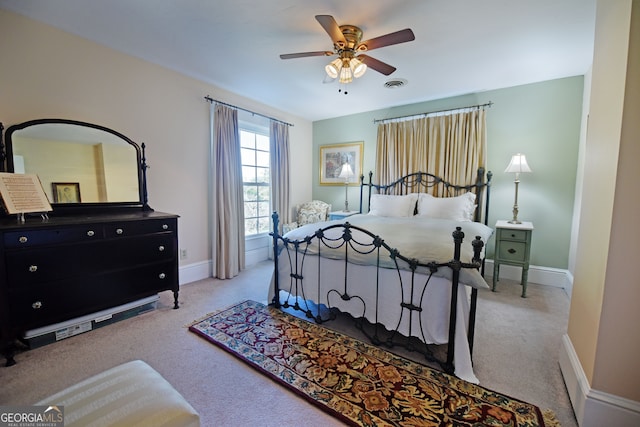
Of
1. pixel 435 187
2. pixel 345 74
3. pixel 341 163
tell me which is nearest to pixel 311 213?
pixel 341 163

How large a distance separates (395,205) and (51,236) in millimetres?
3616

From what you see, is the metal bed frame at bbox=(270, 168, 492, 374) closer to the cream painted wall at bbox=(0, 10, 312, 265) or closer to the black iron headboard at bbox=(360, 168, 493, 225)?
the cream painted wall at bbox=(0, 10, 312, 265)

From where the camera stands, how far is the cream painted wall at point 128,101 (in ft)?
6.93

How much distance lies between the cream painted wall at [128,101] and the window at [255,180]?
476 mm

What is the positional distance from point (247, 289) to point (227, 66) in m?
2.60

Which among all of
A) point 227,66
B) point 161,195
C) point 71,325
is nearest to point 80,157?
point 161,195

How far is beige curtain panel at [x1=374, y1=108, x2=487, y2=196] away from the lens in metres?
3.59

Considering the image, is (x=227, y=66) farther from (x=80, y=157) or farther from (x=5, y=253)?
(x=5, y=253)

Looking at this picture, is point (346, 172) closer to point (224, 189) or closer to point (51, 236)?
point (224, 189)

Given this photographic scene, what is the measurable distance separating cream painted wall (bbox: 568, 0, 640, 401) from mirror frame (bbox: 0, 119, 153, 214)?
3660 mm

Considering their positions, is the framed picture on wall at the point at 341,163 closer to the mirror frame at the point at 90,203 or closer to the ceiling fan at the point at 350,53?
the ceiling fan at the point at 350,53

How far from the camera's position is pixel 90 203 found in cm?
250

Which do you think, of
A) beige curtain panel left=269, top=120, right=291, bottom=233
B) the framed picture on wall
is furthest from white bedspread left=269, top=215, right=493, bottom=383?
the framed picture on wall

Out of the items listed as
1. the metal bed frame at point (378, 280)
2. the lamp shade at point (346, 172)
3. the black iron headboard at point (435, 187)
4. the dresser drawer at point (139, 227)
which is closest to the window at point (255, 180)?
the lamp shade at point (346, 172)
